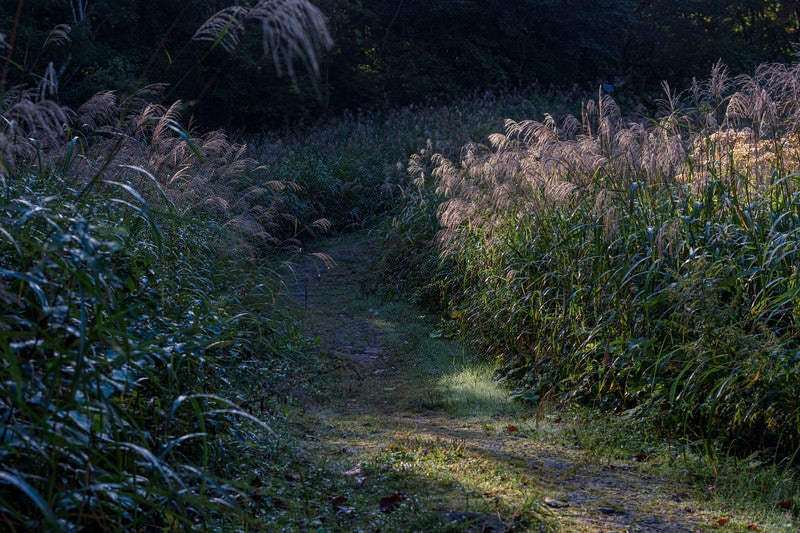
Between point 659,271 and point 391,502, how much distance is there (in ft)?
8.34

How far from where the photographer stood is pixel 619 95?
22203 mm

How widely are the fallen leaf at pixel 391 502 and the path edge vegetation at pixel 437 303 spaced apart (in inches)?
20.2

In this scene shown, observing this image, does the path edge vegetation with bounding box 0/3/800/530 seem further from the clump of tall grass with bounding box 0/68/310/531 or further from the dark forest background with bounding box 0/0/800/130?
the dark forest background with bounding box 0/0/800/130

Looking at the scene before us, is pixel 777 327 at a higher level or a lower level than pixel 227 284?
higher

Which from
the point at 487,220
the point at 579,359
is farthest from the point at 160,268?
the point at 487,220

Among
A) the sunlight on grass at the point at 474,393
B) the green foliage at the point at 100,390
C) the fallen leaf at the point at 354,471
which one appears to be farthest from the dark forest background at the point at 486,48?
the fallen leaf at the point at 354,471

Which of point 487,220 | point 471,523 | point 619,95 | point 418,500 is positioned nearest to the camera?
point 471,523

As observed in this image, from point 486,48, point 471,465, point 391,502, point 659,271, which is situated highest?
point 486,48

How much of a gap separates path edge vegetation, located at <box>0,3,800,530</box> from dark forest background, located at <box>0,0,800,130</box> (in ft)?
49.0

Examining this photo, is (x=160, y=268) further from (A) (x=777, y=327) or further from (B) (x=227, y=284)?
(A) (x=777, y=327)

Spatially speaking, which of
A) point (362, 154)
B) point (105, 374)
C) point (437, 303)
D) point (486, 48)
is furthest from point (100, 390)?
point (486, 48)

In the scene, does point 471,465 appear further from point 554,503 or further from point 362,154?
point 362,154

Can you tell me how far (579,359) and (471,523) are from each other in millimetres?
Answer: 2379

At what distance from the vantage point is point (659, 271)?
4598mm
